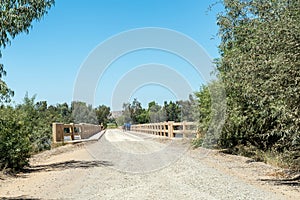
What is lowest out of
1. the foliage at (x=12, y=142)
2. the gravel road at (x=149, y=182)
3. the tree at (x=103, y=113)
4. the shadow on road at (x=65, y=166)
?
the gravel road at (x=149, y=182)

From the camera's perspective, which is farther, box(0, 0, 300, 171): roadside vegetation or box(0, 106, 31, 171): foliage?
box(0, 106, 31, 171): foliage

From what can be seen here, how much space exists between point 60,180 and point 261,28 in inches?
220

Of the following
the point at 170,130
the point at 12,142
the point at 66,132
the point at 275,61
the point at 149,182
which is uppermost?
the point at 275,61

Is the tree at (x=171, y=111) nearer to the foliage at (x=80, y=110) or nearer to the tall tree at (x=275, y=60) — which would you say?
the foliage at (x=80, y=110)

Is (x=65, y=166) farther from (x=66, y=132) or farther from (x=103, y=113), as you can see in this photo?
(x=103, y=113)

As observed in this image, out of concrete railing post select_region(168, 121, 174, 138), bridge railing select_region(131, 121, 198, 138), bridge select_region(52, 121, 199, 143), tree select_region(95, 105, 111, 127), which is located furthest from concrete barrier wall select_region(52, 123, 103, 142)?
tree select_region(95, 105, 111, 127)

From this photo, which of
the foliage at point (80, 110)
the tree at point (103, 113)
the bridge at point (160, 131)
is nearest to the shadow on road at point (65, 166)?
the bridge at point (160, 131)

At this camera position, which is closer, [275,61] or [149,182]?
[275,61]

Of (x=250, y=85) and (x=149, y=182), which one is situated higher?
(x=250, y=85)

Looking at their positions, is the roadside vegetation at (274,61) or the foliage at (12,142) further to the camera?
the foliage at (12,142)

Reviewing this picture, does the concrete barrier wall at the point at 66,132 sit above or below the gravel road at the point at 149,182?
above

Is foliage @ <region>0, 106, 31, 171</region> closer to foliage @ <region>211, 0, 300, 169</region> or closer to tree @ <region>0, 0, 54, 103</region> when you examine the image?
tree @ <region>0, 0, 54, 103</region>

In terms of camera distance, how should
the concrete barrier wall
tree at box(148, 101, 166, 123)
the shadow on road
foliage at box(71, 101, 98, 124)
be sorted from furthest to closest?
tree at box(148, 101, 166, 123), foliage at box(71, 101, 98, 124), the concrete barrier wall, the shadow on road

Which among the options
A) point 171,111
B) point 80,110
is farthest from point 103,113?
point 80,110
